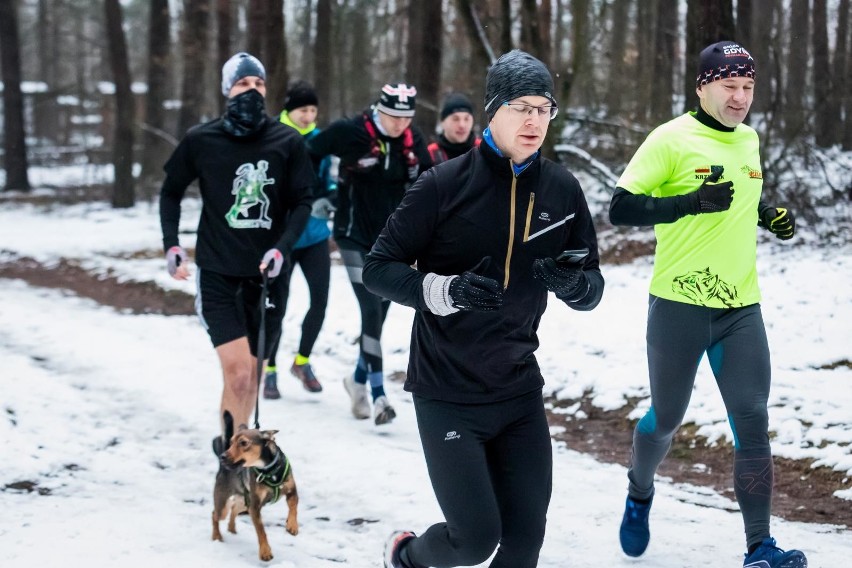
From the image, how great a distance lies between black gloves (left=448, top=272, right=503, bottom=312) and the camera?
3.11 m

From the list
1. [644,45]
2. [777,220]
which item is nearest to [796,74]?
[644,45]

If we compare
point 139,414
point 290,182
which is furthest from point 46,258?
point 290,182

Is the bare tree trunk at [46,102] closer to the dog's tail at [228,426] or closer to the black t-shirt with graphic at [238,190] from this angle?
the black t-shirt with graphic at [238,190]

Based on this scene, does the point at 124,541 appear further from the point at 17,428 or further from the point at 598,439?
the point at 598,439

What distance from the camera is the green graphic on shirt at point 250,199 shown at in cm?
545

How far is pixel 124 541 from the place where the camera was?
4.96m

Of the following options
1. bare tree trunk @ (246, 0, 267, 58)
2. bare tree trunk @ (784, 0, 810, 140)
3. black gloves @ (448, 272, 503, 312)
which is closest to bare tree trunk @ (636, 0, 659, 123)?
bare tree trunk @ (784, 0, 810, 140)

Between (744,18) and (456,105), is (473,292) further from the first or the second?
(744,18)

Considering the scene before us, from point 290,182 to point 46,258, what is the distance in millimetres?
12422

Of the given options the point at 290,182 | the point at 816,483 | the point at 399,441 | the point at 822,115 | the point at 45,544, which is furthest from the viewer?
the point at 822,115

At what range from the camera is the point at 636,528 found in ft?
15.5

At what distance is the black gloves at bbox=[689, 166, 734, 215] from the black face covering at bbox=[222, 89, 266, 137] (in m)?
2.45

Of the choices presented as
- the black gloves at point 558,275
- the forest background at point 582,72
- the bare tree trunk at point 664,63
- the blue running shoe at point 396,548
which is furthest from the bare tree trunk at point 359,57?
the black gloves at point 558,275

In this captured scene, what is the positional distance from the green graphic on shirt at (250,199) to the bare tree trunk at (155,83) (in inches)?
795
